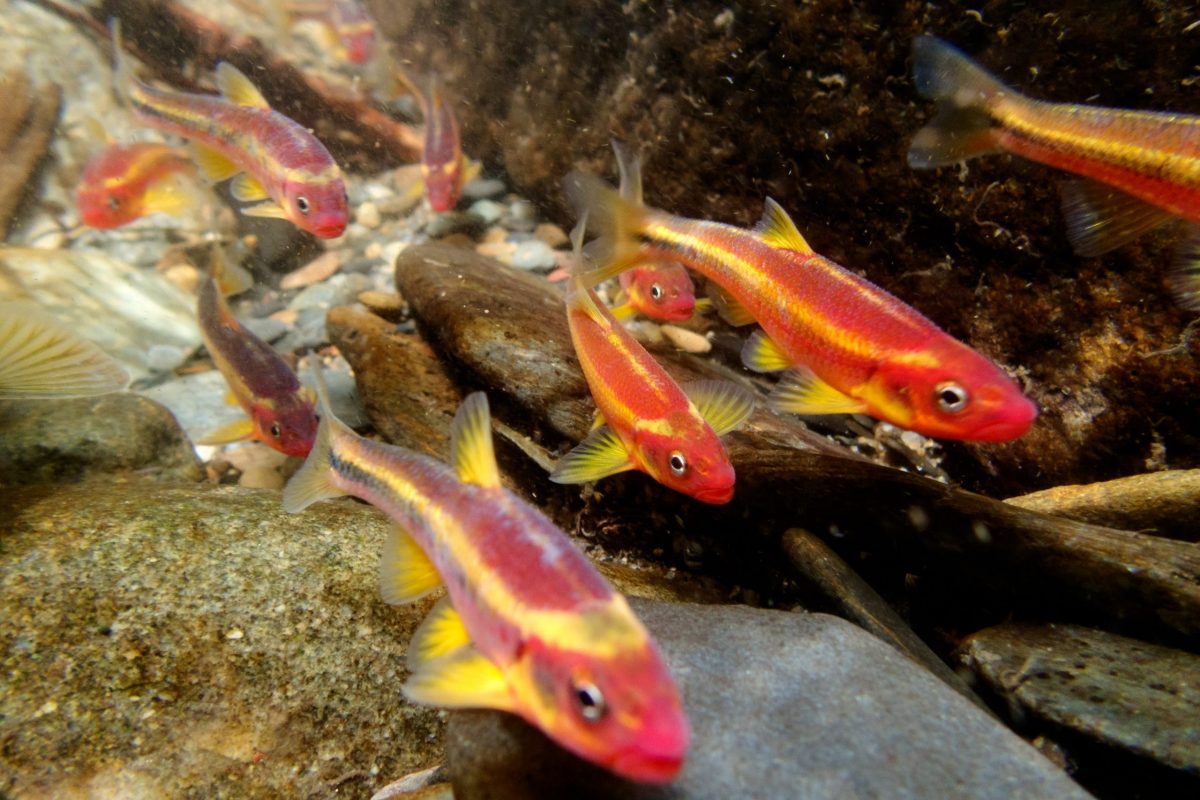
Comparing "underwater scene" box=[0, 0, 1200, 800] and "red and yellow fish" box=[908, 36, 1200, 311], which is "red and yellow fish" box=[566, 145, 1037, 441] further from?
"red and yellow fish" box=[908, 36, 1200, 311]

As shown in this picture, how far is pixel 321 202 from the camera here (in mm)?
4312

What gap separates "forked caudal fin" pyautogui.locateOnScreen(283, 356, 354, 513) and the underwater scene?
0.02m

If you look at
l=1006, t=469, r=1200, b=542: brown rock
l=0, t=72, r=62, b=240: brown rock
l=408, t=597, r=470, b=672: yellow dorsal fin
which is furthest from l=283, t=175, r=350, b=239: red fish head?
l=0, t=72, r=62, b=240: brown rock

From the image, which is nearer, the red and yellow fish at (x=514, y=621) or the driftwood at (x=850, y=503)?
the red and yellow fish at (x=514, y=621)

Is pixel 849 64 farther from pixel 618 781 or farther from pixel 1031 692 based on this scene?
pixel 618 781

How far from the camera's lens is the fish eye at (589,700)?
149 cm

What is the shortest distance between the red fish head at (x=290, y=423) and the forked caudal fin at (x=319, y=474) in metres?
1.41

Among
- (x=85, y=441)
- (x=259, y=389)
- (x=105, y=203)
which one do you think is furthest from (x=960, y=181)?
(x=105, y=203)

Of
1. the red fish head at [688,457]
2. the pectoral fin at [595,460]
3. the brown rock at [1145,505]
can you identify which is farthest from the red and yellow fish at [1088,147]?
the pectoral fin at [595,460]

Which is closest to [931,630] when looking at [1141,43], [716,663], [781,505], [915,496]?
[915,496]

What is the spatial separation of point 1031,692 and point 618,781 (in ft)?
5.82

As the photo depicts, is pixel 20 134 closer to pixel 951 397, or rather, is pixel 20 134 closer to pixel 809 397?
pixel 809 397

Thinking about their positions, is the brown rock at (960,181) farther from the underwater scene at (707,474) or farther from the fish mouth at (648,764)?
the fish mouth at (648,764)

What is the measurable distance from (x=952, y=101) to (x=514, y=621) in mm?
3232
